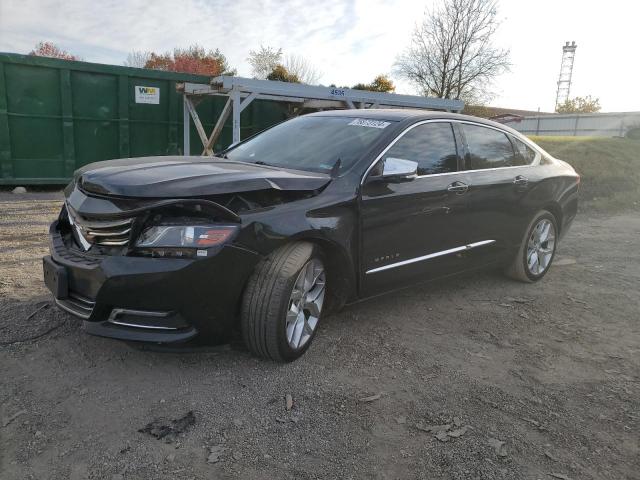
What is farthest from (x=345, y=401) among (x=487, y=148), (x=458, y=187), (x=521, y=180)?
(x=521, y=180)

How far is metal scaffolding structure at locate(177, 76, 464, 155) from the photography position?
924 centimetres

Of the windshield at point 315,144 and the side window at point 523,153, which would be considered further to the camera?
the side window at point 523,153

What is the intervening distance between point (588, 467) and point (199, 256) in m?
2.14

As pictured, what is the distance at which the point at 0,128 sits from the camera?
9703 millimetres

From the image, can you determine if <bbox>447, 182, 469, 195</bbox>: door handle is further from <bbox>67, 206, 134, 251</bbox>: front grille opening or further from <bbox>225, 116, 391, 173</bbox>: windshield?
<bbox>67, 206, 134, 251</bbox>: front grille opening

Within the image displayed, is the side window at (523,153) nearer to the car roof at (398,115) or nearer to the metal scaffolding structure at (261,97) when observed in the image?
the car roof at (398,115)

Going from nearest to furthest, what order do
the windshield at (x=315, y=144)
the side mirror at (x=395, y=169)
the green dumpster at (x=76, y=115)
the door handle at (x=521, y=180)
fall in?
the side mirror at (x=395, y=169)
the windshield at (x=315, y=144)
the door handle at (x=521, y=180)
the green dumpster at (x=76, y=115)

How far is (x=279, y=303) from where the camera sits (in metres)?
2.99

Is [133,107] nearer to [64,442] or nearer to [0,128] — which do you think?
[0,128]

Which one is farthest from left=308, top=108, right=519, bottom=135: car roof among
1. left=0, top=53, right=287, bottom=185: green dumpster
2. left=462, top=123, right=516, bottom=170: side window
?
left=0, top=53, right=287, bottom=185: green dumpster

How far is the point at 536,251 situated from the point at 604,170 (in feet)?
31.9

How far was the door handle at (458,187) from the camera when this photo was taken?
412 cm

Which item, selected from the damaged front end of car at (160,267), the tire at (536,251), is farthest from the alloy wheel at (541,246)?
the damaged front end of car at (160,267)

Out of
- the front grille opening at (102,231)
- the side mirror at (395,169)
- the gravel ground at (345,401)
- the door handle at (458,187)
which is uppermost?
the side mirror at (395,169)
